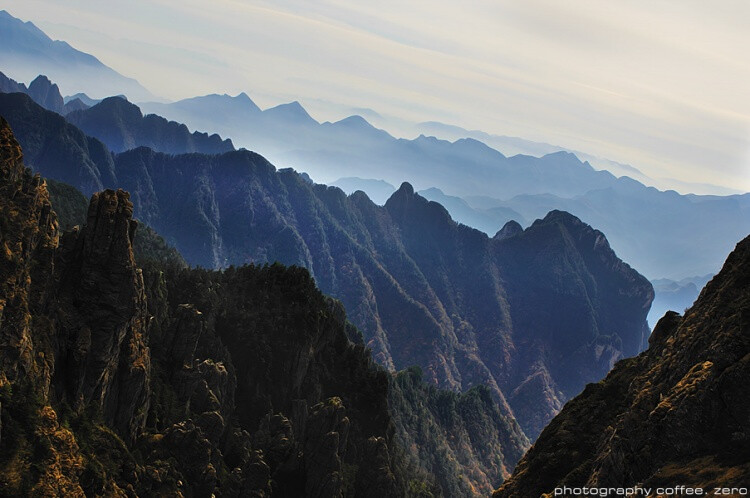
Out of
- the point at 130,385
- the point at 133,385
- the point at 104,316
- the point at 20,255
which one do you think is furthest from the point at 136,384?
the point at 20,255

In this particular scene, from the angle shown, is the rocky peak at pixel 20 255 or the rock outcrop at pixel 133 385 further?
the rock outcrop at pixel 133 385

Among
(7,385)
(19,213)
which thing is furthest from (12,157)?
(7,385)

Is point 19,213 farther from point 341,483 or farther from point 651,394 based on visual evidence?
point 651,394

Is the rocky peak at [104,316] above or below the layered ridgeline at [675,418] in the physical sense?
above

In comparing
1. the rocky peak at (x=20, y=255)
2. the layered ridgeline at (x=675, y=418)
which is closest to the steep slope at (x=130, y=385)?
the rocky peak at (x=20, y=255)

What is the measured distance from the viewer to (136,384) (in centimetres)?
6944

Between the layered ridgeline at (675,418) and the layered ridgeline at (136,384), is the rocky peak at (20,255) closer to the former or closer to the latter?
the layered ridgeline at (136,384)

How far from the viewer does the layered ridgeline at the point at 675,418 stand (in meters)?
47.0

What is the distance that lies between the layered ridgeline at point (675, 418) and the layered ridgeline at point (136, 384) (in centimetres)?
3020

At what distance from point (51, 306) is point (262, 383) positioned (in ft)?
177

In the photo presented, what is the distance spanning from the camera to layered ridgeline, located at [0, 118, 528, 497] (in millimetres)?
52094

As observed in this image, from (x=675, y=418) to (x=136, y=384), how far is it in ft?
A: 170

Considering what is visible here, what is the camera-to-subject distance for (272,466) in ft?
282

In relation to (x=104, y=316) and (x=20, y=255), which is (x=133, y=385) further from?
(x=20, y=255)
